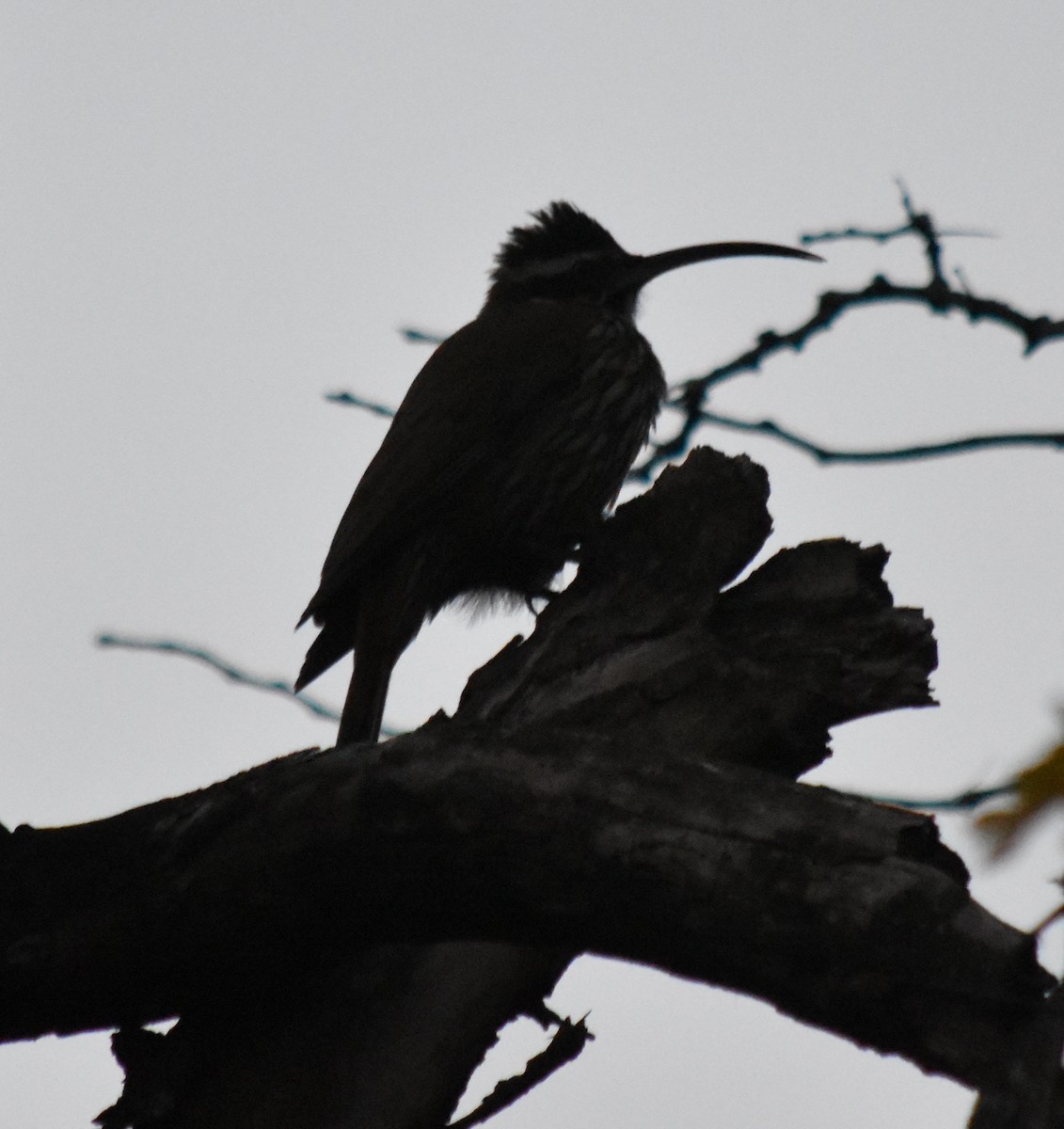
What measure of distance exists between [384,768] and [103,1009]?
70 cm

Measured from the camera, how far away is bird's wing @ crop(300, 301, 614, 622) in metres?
5.16

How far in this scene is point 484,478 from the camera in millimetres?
5449

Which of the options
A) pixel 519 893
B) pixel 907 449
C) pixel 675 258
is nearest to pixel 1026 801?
pixel 519 893

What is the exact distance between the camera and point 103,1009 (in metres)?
2.75

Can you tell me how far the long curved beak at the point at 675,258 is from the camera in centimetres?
652

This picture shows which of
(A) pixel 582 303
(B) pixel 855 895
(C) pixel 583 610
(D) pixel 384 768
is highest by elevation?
(A) pixel 582 303

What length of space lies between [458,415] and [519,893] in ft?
10.9

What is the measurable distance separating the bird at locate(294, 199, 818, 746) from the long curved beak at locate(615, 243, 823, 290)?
272mm

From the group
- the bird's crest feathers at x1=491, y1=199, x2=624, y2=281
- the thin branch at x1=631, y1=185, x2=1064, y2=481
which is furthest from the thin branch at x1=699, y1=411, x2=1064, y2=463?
the bird's crest feathers at x1=491, y1=199, x2=624, y2=281

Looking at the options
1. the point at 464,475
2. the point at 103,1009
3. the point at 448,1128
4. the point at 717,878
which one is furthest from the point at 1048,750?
the point at 464,475

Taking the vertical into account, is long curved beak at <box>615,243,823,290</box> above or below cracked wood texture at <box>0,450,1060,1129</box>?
→ above

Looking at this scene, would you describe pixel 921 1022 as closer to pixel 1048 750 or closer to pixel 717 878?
pixel 717 878

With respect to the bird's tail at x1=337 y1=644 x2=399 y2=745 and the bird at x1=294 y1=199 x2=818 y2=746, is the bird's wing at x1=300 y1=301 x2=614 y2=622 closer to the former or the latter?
the bird at x1=294 y1=199 x2=818 y2=746

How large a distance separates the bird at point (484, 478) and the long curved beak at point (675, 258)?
272 mm
